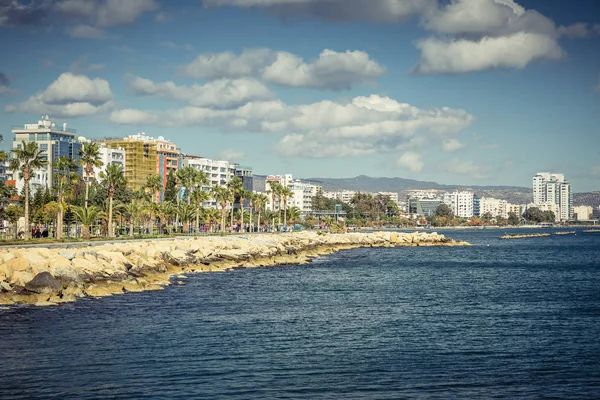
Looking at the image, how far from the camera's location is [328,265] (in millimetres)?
77875

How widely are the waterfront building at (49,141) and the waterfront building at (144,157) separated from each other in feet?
41.5

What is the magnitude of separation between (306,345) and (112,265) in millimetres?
24132

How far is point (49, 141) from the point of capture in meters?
167

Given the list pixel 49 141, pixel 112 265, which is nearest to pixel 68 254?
pixel 112 265

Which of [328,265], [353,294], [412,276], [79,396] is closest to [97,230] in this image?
[328,265]

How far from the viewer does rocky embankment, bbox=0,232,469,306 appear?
40.4 metres

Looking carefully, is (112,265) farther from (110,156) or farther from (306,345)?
(110,156)

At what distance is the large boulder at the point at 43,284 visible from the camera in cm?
4006

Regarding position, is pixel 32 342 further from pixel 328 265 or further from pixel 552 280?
pixel 328 265

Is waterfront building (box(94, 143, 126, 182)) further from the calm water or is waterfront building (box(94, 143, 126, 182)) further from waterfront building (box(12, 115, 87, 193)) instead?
the calm water

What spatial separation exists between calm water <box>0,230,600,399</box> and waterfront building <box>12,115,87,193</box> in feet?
405

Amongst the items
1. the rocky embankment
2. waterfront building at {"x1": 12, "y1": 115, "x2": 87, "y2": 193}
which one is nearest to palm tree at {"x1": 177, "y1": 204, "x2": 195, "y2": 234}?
the rocky embankment

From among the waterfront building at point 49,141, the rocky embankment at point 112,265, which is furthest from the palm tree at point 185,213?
the waterfront building at point 49,141

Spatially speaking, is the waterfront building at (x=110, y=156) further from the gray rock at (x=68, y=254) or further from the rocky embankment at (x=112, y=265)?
the gray rock at (x=68, y=254)
